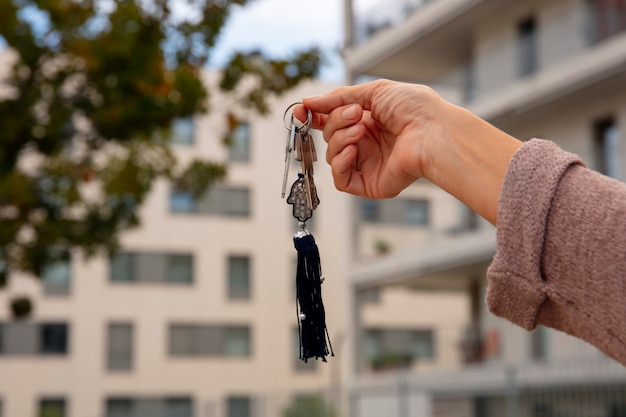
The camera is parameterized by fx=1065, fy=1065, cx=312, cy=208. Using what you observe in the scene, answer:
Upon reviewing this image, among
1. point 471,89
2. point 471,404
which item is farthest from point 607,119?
point 471,404

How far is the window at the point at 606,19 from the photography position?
58.2 ft

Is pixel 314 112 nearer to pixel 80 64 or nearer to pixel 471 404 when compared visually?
pixel 80 64

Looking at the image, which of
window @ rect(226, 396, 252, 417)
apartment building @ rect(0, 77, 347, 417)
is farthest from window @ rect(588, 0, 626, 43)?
window @ rect(226, 396, 252, 417)

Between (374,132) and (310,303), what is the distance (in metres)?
0.35

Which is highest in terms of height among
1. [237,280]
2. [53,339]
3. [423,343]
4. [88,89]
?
[237,280]

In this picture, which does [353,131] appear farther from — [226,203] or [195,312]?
[226,203]

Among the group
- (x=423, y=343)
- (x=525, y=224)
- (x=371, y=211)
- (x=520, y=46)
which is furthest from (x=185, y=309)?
(x=525, y=224)

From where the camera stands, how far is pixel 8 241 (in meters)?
11.4

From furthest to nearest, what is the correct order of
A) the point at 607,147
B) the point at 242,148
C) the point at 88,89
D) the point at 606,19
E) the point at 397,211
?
the point at 242,148 < the point at 397,211 < the point at 607,147 < the point at 606,19 < the point at 88,89

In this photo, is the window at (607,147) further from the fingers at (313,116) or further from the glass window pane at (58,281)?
the glass window pane at (58,281)

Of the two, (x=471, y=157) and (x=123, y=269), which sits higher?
(x=123, y=269)

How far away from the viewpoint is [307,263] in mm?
1868

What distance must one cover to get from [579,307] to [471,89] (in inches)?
827

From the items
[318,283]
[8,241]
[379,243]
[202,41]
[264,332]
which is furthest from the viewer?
[264,332]
